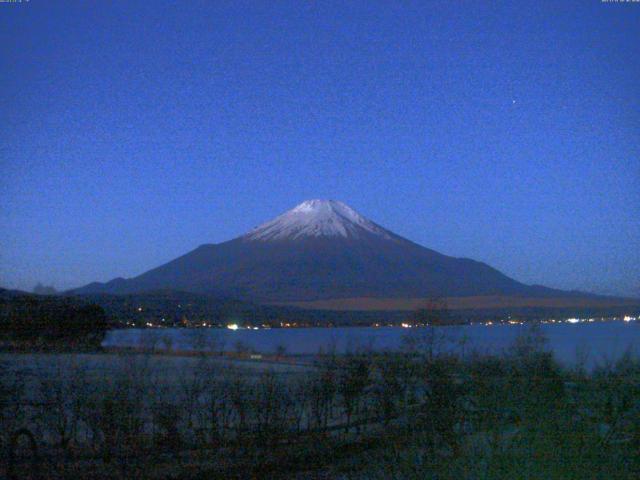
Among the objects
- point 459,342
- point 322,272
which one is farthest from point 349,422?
point 322,272

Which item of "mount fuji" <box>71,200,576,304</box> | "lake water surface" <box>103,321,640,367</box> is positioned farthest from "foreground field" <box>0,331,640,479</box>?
"mount fuji" <box>71,200,576,304</box>

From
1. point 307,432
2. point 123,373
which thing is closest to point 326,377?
point 307,432

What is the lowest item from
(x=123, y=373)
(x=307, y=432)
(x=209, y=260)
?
(x=307, y=432)

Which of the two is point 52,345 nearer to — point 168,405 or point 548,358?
point 168,405

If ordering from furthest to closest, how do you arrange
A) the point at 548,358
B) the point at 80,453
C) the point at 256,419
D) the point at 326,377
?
the point at 326,377, the point at 256,419, the point at 548,358, the point at 80,453

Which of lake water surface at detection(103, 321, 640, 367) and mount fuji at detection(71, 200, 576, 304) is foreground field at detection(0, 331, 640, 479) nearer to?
lake water surface at detection(103, 321, 640, 367)

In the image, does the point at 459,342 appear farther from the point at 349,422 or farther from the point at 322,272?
the point at 322,272

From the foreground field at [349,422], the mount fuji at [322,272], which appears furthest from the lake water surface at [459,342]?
the mount fuji at [322,272]
